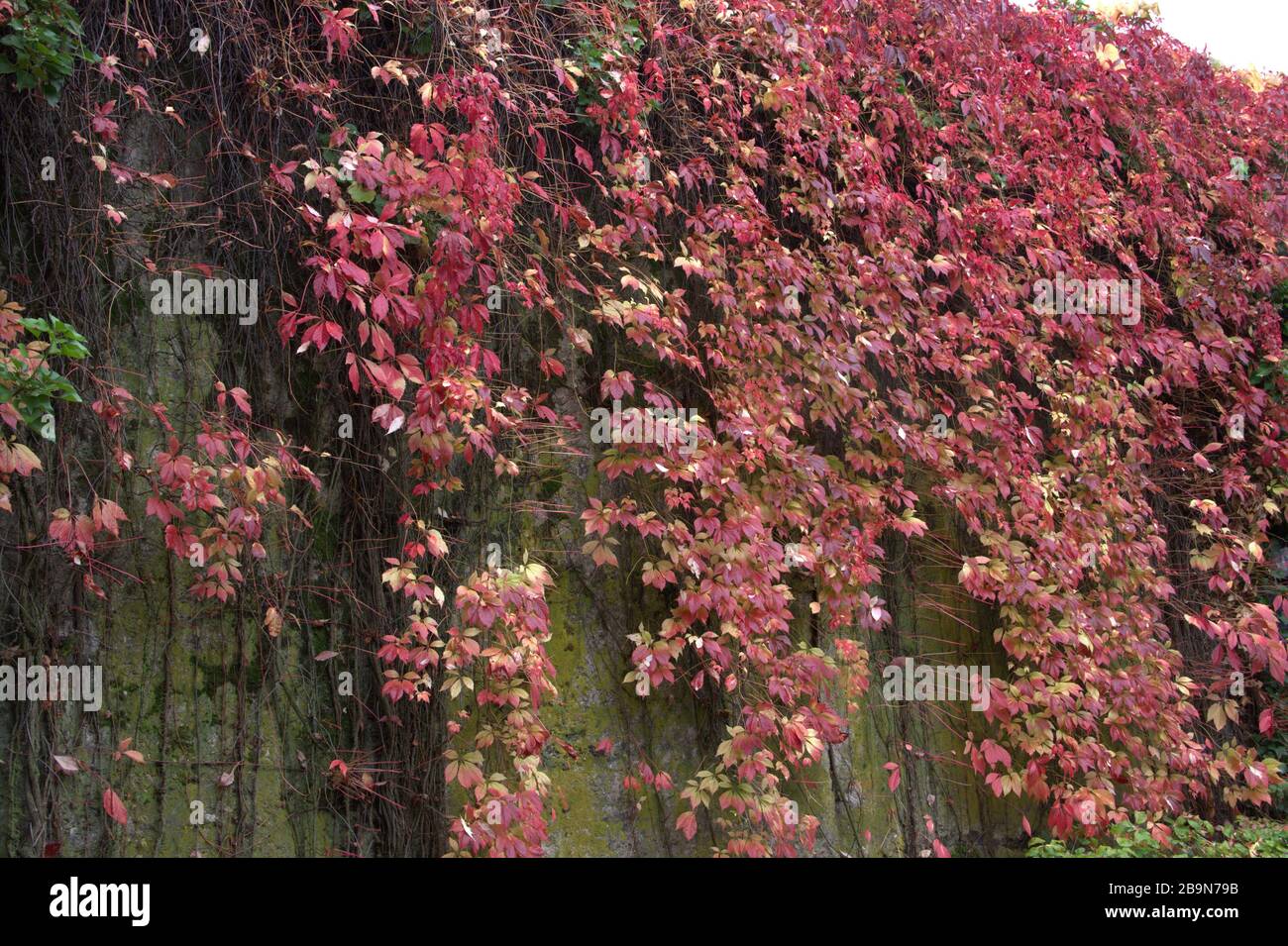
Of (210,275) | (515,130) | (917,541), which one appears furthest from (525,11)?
(917,541)

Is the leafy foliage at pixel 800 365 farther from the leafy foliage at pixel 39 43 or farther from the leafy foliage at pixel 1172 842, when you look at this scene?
the leafy foliage at pixel 39 43

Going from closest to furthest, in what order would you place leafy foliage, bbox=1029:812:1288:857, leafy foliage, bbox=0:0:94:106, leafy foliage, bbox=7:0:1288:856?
leafy foliage, bbox=0:0:94:106 → leafy foliage, bbox=7:0:1288:856 → leafy foliage, bbox=1029:812:1288:857

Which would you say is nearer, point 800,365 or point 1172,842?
point 800,365

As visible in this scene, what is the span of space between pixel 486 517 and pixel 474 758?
0.68m

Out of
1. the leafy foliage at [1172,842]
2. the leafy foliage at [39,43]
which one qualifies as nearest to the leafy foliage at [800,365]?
the leafy foliage at [1172,842]

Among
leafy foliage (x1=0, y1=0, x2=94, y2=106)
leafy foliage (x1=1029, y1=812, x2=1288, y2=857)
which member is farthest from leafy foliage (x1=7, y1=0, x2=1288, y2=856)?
leafy foliage (x1=0, y1=0, x2=94, y2=106)

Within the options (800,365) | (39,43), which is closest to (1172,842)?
(800,365)

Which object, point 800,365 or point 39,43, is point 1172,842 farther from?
point 39,43

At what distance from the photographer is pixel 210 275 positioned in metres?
2.65

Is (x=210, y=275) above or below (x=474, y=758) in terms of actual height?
above

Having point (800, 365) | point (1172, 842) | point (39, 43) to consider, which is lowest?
point (1172, 842)

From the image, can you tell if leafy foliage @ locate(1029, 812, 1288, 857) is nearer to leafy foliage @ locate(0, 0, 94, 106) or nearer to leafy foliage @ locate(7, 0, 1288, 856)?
leafy foliage @ locate(7, 0, 1288, 856)

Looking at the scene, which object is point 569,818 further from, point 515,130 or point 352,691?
point 515,130
